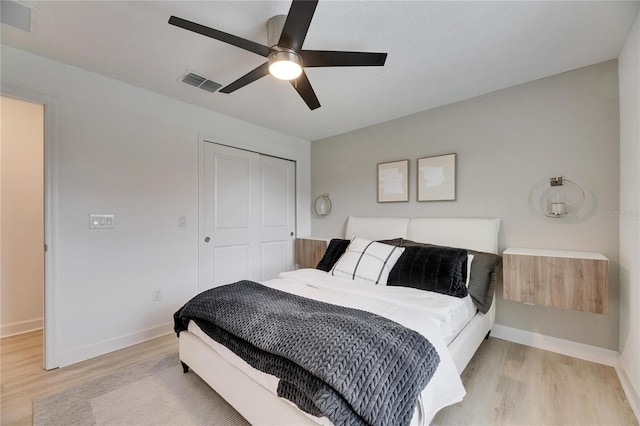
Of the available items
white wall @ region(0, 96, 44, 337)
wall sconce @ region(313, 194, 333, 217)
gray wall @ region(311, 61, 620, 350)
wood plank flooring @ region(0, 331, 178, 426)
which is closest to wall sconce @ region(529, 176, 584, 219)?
gray wall @ region(311, 61, 620, 350)

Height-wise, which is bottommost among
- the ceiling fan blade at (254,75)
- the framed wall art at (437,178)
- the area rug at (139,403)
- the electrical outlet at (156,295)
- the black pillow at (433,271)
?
the area rug at (139,403)

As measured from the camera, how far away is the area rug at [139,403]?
1567 millimetres

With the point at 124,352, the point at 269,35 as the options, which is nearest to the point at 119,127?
the point at 269,35

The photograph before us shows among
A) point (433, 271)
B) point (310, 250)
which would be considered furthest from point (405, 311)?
point (310, 250)

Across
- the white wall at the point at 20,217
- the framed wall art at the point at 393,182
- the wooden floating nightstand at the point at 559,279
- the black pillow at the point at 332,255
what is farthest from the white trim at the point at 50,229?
the wooden floating nightstand at the point at 559,279

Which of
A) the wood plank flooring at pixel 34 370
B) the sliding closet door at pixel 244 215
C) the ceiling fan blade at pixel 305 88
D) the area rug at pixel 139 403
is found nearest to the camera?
the area rug at pixel 139 403

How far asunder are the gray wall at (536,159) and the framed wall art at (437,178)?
68 mm

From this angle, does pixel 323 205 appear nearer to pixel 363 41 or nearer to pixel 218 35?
pixel 363 41

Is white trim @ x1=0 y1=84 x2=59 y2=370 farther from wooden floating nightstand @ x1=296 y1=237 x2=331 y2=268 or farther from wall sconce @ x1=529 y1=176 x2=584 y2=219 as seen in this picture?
wall sconce @ x1=529 y1=176 x2=584 y2=219

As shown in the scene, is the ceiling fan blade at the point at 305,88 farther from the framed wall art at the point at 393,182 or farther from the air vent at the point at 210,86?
the framed wall art at the point at 393,182

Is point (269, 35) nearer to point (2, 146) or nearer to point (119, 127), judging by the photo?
point (119, 127)

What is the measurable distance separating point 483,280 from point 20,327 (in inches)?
178

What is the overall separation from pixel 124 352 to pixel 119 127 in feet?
6.67

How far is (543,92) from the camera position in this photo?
2385 millimetres
